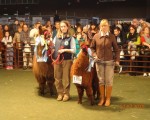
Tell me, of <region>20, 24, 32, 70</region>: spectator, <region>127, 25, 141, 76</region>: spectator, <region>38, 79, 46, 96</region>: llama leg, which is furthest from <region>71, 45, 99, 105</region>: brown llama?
<region>20, 24, 32, 70</region>: spectator

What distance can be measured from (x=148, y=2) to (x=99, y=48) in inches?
531

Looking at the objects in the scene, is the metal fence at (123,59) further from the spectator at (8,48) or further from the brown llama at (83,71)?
the brown llama at (83,71)

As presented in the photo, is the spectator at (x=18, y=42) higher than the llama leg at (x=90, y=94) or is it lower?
higher

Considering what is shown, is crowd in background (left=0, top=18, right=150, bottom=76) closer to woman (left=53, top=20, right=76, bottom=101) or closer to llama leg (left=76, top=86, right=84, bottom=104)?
woman (left=53, top=20, right=76, bottom=101)

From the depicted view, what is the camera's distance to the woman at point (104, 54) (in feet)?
21.9

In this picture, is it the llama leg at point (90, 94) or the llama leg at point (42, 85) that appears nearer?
the llama leg at point (90, 94)

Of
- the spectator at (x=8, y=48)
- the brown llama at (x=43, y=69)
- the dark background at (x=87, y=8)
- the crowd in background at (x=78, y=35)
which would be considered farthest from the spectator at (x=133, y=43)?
the dark background at (x=87, y=8)

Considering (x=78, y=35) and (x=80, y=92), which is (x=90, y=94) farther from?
(x=78, y=35)

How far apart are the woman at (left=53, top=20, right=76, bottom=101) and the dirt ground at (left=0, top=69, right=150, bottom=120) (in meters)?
0.49

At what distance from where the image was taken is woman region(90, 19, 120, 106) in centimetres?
666

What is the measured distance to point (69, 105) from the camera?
22.8 feet

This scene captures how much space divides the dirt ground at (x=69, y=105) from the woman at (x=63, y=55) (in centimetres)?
49

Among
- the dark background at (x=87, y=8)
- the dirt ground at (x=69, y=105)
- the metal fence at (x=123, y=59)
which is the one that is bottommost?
the dirt ground at (x=69, y=105)

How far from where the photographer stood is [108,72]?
22.1 ft
